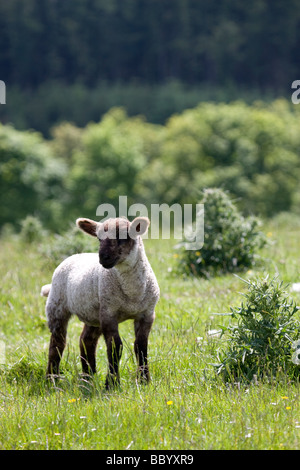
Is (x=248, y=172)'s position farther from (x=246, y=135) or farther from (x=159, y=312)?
(x=159, y=312)

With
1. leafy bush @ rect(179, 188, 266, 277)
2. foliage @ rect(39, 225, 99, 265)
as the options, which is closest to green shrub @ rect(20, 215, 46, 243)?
foliage @ rect(39, 225, 99, 265)

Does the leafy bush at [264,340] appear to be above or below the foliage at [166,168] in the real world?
below

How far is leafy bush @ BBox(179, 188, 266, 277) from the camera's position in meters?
10.5

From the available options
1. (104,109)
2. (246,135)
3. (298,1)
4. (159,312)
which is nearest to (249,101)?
(104,109)

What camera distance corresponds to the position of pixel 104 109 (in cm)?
8856

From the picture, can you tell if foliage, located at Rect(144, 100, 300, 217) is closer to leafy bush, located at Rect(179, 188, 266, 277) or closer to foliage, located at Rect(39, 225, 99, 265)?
foliage, located at Rect(39, 225, 99, 265)

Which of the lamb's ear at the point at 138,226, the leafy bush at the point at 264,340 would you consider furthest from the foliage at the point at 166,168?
the lamb's ear at the point at 138,226

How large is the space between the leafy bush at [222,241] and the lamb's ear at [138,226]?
489 cm

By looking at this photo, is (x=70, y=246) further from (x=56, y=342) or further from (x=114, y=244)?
(x=114, y=244)

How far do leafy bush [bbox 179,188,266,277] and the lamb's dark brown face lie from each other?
4931 mm

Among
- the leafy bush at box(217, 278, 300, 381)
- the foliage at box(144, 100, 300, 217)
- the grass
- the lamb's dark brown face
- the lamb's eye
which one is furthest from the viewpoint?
the foliage at box(144, 100, 300, 217)

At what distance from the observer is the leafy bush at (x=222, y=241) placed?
10.5 meters

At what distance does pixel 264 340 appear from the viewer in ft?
18.8

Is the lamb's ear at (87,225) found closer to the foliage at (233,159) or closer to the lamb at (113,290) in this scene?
the lamb at (113,290)
